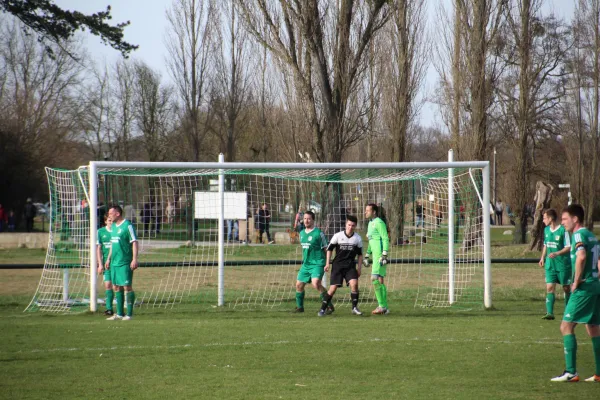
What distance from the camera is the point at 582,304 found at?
7699 mm

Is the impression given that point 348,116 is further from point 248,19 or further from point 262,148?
point 262,148

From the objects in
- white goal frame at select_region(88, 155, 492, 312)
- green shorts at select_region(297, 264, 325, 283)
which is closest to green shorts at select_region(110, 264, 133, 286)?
white goal frame at select_region(88, 155, 492, 312)

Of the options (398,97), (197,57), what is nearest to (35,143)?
(197,57)

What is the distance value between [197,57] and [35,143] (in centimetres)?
1079

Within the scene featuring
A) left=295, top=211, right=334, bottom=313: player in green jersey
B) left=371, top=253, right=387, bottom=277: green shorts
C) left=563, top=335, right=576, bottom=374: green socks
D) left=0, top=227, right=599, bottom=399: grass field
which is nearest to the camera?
left=0, top=227, right=599, bottom=399: grass field

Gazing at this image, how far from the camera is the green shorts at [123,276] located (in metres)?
12.5

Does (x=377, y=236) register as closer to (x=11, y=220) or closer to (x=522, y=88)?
(x=522, y=88)

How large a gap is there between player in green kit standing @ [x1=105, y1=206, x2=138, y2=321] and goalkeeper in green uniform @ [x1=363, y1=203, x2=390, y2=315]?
4178 mm

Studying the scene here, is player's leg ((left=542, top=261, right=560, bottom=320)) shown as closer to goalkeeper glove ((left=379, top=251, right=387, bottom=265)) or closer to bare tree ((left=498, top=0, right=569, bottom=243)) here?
goalkeeper glove ((left=379, top=251, right=387, bottom=265))

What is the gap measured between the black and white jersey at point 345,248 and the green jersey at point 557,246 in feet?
10.7

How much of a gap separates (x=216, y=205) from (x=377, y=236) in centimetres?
438

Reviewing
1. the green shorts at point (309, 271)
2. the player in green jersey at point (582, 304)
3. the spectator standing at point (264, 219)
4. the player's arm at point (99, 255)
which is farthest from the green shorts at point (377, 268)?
the player in green jersey at point (582, 304)

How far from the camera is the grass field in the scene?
24.1 feet

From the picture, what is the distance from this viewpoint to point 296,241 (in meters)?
20.7
